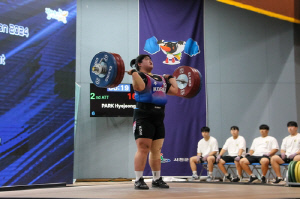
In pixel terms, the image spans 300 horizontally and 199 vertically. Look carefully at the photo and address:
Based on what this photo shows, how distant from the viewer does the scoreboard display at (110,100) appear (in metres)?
8.49

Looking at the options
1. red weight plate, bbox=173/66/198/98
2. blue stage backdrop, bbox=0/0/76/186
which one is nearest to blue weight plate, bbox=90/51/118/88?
red weight plate, bbox=173/66/198/98

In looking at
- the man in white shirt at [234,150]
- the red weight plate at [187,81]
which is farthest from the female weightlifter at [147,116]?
the man in white shirt at [234,150]

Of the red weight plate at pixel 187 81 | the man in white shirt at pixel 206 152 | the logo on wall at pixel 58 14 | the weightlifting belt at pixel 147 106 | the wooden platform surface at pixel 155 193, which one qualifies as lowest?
the wooden platform surface at pixel 155 193

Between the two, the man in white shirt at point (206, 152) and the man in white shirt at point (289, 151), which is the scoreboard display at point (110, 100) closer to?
the man in white shirt at point (206, 152)

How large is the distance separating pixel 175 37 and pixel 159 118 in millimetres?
5283

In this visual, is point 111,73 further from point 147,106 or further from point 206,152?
point 206,152

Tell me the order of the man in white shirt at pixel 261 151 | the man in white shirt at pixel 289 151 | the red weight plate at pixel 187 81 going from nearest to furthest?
1. the red weight plate at pixel 187 81
2. the man in white shirt at pixel 289 151
3. the man in white shirt at pixel 261 151

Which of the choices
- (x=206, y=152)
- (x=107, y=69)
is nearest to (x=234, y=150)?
(x=206, y=152)

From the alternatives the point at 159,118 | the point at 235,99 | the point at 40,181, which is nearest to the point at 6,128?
the point at 40,181

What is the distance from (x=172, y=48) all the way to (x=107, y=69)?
205 inches

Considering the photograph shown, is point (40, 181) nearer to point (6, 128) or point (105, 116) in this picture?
point (6, 128)

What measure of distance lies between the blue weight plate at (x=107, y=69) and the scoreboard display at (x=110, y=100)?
404 centimetres

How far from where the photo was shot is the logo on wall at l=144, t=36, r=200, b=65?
927cm

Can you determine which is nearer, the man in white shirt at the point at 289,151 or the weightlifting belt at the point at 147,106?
the weightlifting belt at the point at 147,106
